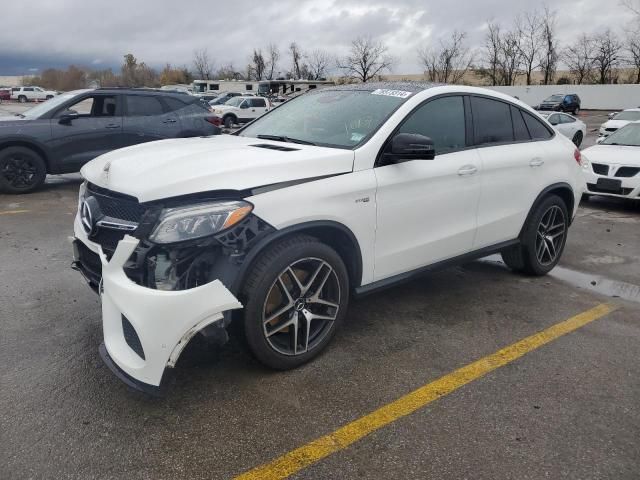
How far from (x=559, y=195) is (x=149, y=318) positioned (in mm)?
4060

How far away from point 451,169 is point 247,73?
93826mm

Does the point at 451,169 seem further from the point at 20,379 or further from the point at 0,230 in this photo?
the point at 0,230

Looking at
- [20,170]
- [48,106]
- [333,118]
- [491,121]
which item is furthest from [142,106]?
[491,121]

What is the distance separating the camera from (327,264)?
317 centimetres

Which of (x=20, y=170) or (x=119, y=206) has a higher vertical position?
(x=119, y=206)

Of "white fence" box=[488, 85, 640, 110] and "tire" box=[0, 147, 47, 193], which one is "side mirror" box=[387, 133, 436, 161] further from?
"white fence" box=[488, 85, 640, 110]

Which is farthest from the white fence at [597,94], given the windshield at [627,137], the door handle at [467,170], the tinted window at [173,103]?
the door handle at [467,170]

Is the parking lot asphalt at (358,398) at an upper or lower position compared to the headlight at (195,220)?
lower

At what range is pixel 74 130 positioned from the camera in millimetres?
8789

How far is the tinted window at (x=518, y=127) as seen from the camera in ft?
15.1

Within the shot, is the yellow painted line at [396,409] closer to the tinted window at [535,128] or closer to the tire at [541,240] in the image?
the tire at [541,240]

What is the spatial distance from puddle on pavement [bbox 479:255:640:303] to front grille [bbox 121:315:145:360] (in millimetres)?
3964

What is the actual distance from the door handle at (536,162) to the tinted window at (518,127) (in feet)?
0.68

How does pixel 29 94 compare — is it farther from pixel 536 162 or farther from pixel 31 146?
pixel 536 162
